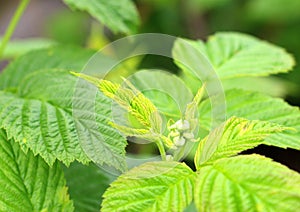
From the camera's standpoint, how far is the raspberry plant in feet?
2.26

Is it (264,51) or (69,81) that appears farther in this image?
(264,51)

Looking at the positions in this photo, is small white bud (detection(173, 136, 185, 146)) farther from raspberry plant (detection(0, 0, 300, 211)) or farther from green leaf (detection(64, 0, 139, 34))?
green leaf (detection(64, 0, 139, 34))

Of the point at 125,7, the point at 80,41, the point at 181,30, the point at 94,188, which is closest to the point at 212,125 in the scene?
the point at 94,188

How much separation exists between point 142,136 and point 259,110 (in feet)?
0.99

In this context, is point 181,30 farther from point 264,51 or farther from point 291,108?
point 291,108

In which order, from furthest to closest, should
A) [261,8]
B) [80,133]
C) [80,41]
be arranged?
[80,41], [261,8], [80,133]

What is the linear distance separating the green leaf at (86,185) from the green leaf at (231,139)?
0.30 meters

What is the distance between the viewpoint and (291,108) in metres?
0.94

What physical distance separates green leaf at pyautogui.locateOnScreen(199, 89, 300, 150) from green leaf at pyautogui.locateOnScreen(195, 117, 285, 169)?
11 cm

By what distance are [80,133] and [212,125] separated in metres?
0.23

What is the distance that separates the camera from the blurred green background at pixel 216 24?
2592 mm

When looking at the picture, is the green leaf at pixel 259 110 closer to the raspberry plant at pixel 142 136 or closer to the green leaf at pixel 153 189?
the raspberry plant at pixel 142 136

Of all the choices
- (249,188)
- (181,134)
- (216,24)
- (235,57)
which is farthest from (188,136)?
(216,24)

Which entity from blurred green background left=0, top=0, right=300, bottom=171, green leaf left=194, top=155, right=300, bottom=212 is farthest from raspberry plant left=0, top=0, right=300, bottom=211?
Result: blurred green background left=0, top=0, right=300, bottom=171
